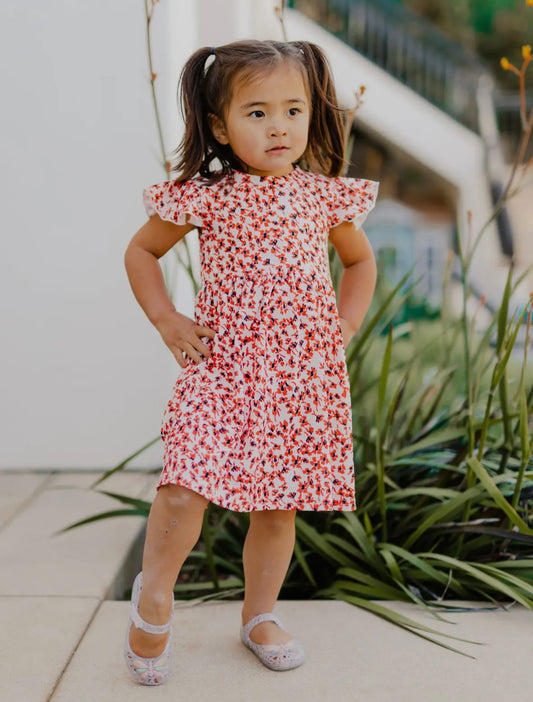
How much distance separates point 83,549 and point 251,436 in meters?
0.98

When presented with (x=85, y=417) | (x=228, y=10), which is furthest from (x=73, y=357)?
(x=228, y=10)

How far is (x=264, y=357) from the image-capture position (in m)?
1.69

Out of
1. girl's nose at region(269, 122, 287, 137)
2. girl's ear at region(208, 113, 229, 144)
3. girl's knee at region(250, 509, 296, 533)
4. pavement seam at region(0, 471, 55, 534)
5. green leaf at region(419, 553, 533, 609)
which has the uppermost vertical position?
girl's nose at region(269, 122, 287, 137)

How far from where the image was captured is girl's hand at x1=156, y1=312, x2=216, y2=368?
171cm

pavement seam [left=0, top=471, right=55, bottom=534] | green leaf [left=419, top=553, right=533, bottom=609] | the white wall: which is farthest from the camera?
the white wall

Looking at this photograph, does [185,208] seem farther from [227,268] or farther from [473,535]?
[473,535]

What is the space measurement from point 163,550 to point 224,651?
0.34 m

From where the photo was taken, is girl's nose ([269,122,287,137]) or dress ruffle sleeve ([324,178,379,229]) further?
dress ruffle sleeve ([324,178,379,229])

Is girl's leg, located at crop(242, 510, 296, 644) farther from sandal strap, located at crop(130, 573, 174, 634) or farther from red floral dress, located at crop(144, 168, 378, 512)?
sandal strap, located at crop(130, 573, 174, 634)

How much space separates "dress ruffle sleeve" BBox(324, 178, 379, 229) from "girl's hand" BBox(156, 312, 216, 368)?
361 millimetres

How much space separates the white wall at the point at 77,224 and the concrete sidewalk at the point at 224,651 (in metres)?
1.03

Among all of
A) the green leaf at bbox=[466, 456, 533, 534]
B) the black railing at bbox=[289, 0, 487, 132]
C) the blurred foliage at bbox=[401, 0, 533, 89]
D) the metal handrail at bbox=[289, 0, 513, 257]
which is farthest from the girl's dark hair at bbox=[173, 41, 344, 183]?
the blurred foliage at bbox=[401, 0, 533, 89]

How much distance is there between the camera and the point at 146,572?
5.46ft

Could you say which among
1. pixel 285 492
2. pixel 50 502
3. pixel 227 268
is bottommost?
pixel 50 502
